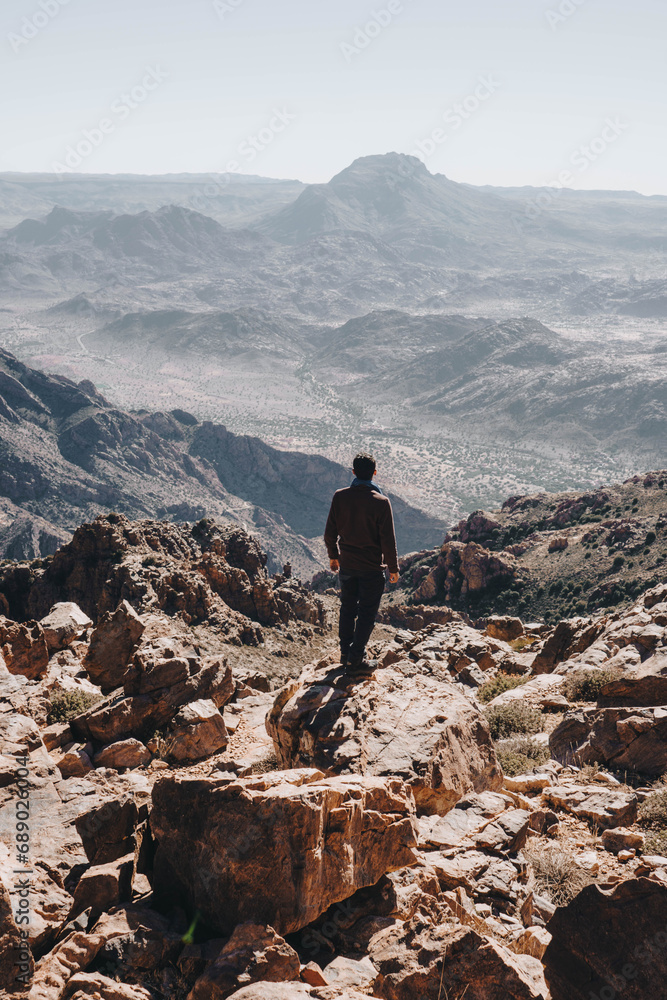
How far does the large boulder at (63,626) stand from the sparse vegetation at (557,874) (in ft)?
38.8

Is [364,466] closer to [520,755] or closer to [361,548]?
[361,548]

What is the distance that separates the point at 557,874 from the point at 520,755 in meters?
3.23

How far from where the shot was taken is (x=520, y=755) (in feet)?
31.1

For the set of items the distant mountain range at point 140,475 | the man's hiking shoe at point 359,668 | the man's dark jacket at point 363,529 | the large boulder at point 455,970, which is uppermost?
the man's dark jacket at point 363,529

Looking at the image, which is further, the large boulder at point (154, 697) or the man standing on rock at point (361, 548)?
the large boulder at point (154, 697)

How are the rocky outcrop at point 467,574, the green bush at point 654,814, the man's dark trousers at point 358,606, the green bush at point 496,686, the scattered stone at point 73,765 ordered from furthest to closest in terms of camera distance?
the rocky outcrop at point 467,574 → the green bush at point 496,686 → the scattered stone at point 73,765 → the man's dark trousers at point 358,606 → the green bush at point 654,814

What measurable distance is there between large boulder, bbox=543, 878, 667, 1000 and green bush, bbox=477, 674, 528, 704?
30.3 ft

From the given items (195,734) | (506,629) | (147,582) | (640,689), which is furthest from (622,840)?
(147,582)

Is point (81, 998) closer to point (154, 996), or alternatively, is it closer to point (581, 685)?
point (154, 996)

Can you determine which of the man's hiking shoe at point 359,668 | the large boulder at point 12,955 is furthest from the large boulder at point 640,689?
the large boulder at point 12,955

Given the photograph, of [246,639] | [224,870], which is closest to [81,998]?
[224,870]

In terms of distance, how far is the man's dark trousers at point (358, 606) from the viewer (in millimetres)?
8469

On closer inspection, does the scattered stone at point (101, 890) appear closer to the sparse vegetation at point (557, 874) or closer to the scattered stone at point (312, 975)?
the scattered stone at point (312, 975)

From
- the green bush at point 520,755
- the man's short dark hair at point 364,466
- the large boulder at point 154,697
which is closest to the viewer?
the man's short dark hair at point 364,466
